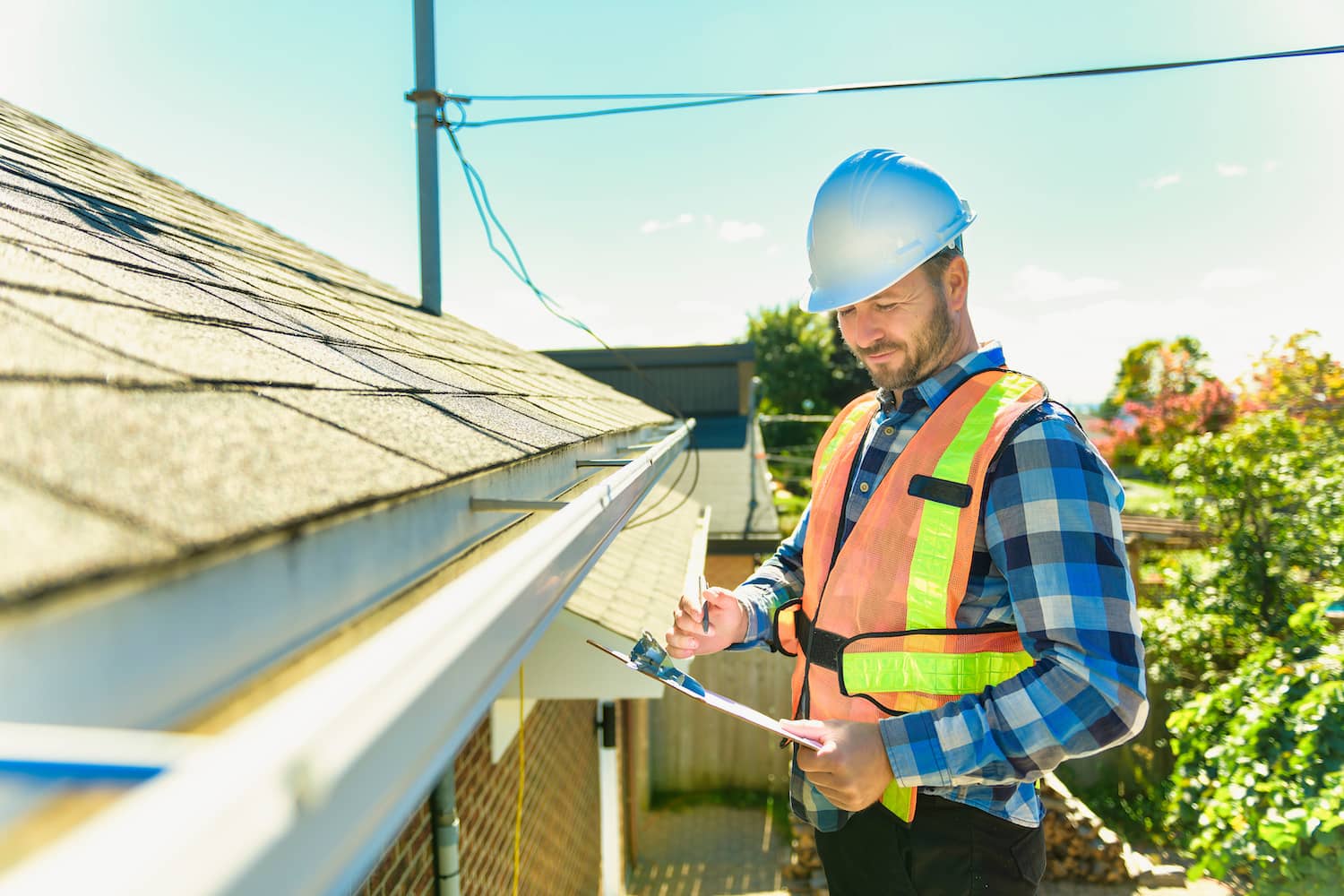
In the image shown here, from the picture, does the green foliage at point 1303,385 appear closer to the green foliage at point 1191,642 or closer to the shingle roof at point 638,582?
the green foliage at point 1191,642

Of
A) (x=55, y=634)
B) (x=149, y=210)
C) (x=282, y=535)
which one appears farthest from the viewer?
(x=149, y=210)

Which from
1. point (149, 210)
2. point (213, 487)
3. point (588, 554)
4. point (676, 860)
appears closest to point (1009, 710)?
point (588, 554)

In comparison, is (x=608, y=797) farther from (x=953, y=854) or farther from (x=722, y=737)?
(x=953, y=854)

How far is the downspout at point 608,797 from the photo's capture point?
5.85 m

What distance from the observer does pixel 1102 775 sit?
365 inches

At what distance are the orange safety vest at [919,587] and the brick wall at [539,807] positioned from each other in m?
2.07

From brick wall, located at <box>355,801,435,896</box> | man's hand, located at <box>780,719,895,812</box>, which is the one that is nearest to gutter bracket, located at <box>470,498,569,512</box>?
man's hand, located at <box>780,719,895,812</box>

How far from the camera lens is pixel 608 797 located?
235 inches

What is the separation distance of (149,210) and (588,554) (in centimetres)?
245

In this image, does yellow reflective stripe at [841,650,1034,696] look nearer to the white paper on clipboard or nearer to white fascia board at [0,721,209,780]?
the white paper on clipboard

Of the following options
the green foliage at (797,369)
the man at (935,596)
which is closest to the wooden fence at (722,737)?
the man at (935,596)

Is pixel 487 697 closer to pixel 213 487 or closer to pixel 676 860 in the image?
pixel 213 487

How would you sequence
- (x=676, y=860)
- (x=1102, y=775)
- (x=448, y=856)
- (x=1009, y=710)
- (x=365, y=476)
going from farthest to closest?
(x=1102, y=775), (x=676, y=860), (x=448, y=856), (x=1009, y=710), (x=365, y=476)

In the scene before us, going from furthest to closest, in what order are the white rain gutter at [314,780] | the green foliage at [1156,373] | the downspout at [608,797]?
the green foliage at [1156,373] → the downspout at [608,797] → the white rain gutter at [314,780]
